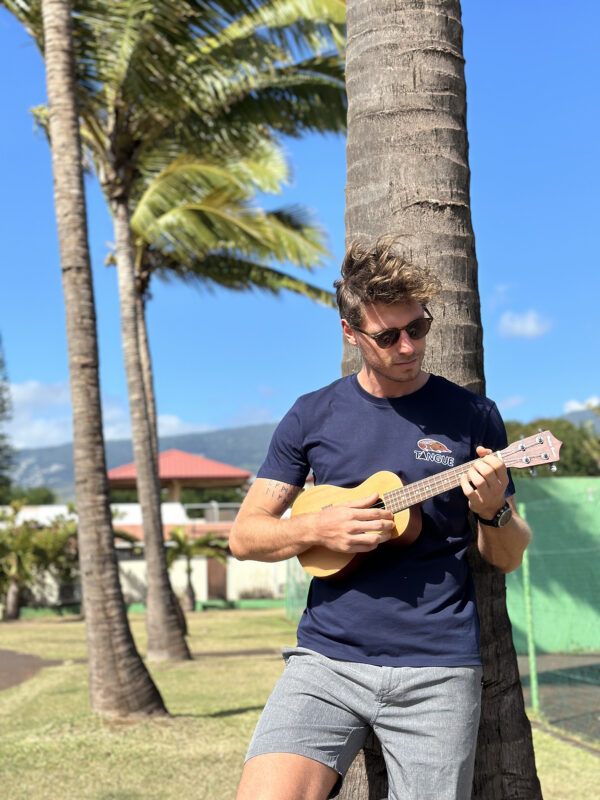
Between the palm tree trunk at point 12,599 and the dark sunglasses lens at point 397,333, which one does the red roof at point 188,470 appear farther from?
the dark sunglasses lens at point 397,333

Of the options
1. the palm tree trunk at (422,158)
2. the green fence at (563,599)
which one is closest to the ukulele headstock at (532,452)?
the palm tree trunk at (422,158)

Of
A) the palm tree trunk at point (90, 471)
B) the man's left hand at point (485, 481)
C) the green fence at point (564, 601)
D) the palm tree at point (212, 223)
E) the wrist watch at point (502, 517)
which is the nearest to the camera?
the man's left hand at point (485, 481)

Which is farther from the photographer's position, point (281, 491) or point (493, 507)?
point (281, 491)

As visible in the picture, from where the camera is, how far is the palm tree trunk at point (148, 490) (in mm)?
13484

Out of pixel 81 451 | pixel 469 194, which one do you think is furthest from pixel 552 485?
pixel 469 194

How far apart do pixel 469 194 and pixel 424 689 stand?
1.92 metres

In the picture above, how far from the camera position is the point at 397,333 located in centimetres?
268

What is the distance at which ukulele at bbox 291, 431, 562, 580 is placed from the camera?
2.52 meters

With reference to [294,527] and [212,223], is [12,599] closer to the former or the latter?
[212,223]

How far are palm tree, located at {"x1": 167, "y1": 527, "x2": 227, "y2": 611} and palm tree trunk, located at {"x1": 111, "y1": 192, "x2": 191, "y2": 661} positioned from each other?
468 inches

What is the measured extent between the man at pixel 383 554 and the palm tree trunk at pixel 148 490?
10.7m

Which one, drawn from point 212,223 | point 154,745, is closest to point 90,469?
point 154,745

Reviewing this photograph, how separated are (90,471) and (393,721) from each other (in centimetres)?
620

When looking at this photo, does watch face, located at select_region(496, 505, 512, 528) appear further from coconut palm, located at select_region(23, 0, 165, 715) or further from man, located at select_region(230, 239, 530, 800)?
coconut palm, located at select_region(23, 0, 165, 715)
